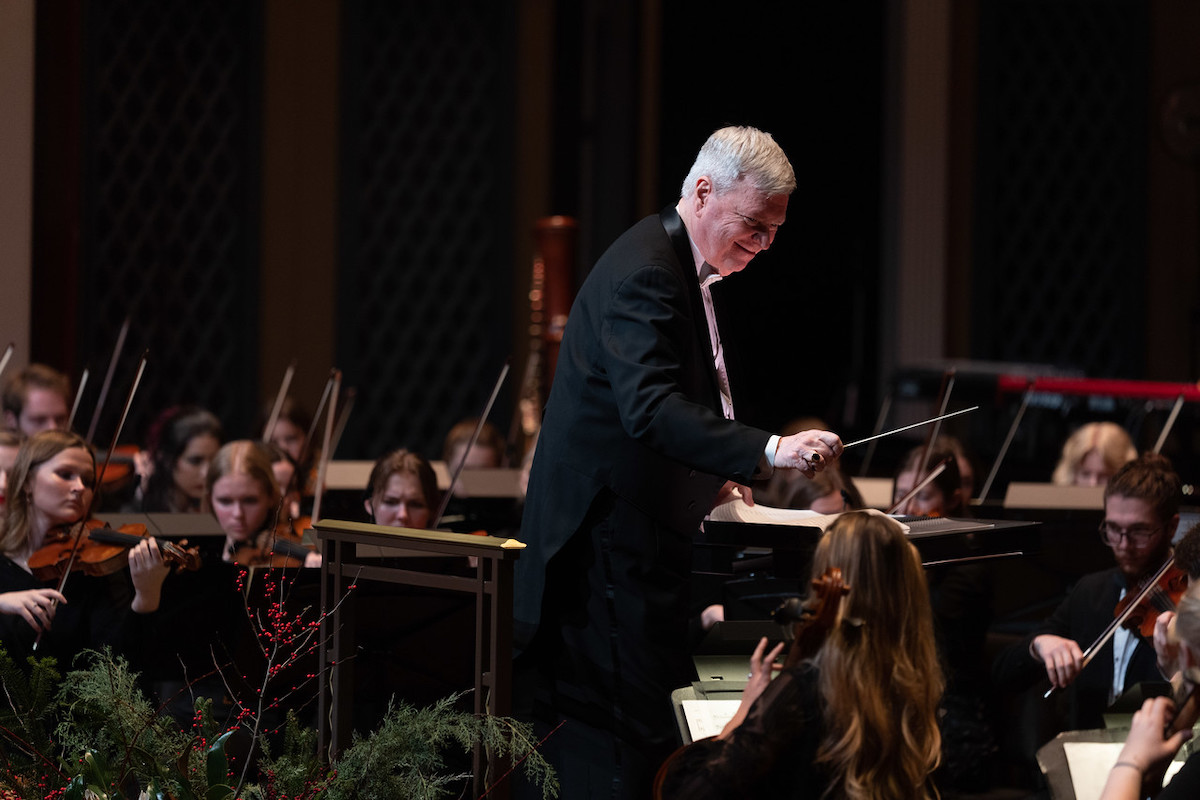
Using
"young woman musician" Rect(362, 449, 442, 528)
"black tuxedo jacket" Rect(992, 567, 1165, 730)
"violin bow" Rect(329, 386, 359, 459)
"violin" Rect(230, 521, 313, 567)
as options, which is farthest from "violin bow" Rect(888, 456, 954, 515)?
"violin bow" Rect(329, 386, 359, 459)

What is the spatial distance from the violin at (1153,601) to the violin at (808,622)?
1.21 meters

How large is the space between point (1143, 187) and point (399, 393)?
442cm

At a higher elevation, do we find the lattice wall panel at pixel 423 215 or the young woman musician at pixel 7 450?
the lattice wall panel at pixel 423 215

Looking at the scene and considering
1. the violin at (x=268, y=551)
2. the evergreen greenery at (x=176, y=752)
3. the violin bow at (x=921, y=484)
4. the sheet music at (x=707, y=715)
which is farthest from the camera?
the violin bow at (x=921, y=484)

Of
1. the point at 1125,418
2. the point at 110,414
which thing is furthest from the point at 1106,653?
Answer: the point at 110,414

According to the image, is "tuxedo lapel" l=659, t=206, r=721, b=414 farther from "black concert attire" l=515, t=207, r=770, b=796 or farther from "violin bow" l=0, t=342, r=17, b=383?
"violin bow" l=0, t=342, r=17, b=383

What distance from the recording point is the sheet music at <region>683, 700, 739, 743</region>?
7.56 feet

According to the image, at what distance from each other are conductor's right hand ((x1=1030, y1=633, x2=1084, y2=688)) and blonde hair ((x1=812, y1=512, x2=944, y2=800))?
86 centimetres

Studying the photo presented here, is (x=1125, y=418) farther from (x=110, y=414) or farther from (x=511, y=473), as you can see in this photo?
(x=110, y=414)

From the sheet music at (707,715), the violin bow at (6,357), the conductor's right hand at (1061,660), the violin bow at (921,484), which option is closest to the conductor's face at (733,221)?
the sheet music at (707,715)

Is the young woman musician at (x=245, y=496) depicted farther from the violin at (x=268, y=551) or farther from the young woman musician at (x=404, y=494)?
the young woman musician at (x=404, y=494)

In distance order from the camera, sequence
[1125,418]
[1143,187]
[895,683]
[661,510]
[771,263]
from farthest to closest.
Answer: [1143,187] → [771,263] → [1125,418] → [661,510] → [895,683]

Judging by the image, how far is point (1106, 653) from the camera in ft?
10.3

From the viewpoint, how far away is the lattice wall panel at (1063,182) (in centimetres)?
855
